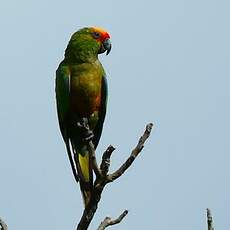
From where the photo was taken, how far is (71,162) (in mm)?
5734

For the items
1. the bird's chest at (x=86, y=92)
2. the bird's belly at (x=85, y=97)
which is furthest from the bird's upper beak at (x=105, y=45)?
the bird's belly at (x=85, y=97)

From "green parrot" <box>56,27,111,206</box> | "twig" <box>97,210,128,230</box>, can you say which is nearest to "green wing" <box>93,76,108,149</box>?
"green parrot" <box>56,27,111,206</box>

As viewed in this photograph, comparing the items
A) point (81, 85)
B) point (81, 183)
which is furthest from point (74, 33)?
point (81, 183)

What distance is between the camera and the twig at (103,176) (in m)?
3.93

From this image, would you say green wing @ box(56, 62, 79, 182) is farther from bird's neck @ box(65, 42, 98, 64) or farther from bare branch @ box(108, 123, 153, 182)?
bare branch @ box(108, 123, 153, 182)

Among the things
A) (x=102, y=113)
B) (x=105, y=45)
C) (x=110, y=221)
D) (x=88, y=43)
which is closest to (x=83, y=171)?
(x=102, y=113)

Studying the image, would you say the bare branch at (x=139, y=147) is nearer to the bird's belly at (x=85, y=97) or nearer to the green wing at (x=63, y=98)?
the green wing at (x=63, y=98)

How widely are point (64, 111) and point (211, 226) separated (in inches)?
128

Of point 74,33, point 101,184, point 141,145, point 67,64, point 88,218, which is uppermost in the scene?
point 74,33

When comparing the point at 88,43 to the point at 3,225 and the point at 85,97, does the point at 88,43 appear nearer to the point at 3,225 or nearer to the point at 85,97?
the point at 85,97

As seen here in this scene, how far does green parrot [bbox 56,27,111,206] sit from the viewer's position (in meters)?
6.16

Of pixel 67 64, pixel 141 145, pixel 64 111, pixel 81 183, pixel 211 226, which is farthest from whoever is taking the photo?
pixel 67 64

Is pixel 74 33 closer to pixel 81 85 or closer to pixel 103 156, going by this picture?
pixel 81 85

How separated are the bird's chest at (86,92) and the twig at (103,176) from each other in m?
2.06
